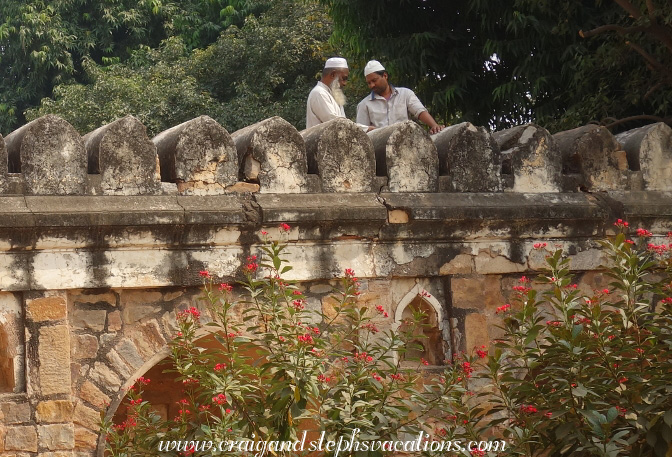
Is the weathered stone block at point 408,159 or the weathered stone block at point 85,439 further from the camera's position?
the weathered stone block at point 408,159

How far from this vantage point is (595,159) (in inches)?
227

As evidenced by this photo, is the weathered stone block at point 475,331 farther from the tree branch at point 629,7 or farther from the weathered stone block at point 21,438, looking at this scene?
the tree branch at point 629,7

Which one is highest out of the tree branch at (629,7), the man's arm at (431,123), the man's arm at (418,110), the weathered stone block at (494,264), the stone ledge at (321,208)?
the tree branch at (629,7)

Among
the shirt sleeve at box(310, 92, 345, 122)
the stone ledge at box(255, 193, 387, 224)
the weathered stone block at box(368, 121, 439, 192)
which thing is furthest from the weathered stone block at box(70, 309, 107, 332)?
the shirt sleeve at box(310, 92, 345, 122)

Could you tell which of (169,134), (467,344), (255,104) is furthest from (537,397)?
(255,104)

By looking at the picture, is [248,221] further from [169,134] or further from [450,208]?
[450,208]

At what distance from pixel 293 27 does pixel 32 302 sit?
11349 millimetres

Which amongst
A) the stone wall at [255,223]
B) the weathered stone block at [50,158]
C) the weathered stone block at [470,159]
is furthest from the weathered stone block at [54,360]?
the weathered stone block at [470,159]

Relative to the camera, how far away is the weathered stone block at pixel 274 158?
504 cm

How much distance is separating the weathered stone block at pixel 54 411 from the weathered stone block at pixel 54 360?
0.05 metres

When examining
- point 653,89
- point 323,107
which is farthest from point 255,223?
point 653,89

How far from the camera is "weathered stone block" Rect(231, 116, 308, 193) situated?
5.04m

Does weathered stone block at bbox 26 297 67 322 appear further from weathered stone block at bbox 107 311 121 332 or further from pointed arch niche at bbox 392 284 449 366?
pointed arch niche at bbox 392 284 449 366

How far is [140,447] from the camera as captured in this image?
167 inches
